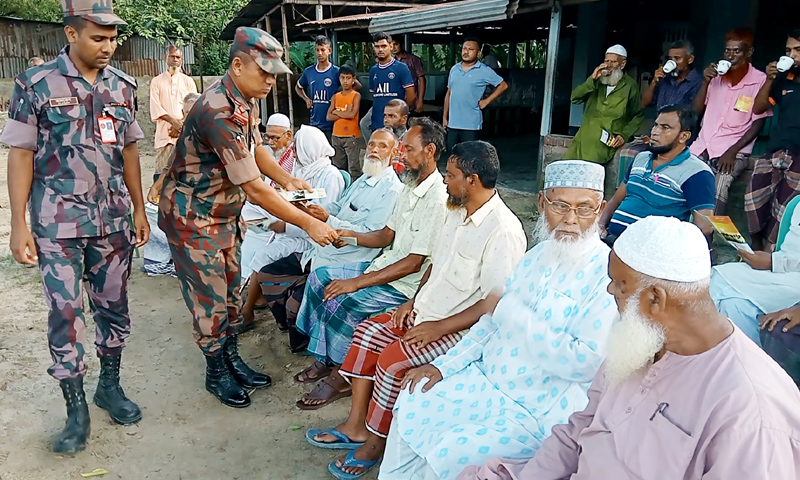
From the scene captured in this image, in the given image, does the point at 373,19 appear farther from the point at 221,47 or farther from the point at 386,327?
the point at 221,47

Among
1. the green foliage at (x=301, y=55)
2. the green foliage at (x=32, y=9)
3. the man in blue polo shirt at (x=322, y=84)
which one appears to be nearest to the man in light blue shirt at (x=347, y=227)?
the man in blue polo shirt at (x=322, y=84)

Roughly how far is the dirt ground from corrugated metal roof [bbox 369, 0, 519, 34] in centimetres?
Answer: 483

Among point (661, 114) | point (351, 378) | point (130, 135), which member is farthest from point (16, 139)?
point (661, 114)

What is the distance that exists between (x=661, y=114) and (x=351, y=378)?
249cm

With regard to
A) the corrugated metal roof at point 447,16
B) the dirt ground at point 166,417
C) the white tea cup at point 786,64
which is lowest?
the dirt ground at point 166,417

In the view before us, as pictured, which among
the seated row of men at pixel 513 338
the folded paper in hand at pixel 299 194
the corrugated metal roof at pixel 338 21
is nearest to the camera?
the seated row of men at pixel 513 338

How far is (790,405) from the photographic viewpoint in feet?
4.48

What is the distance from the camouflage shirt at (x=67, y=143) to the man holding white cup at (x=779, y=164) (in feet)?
13.7

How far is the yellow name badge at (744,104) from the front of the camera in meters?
5.10

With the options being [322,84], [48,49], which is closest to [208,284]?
[322,84]

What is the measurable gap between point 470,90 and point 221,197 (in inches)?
192

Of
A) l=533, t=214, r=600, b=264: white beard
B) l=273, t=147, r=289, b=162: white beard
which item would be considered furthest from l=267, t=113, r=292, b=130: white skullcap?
l=533, t=214, r=600, b=264: white beard

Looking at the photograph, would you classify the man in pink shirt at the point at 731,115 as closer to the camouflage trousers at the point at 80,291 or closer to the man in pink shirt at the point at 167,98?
the camouflage trousers at the point at 80,291

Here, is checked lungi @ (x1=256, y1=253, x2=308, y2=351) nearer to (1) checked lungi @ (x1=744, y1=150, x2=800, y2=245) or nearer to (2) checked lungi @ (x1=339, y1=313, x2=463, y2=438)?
(2) checked lungi @ (x1=339, y1=313, x2=463, y2=438)
